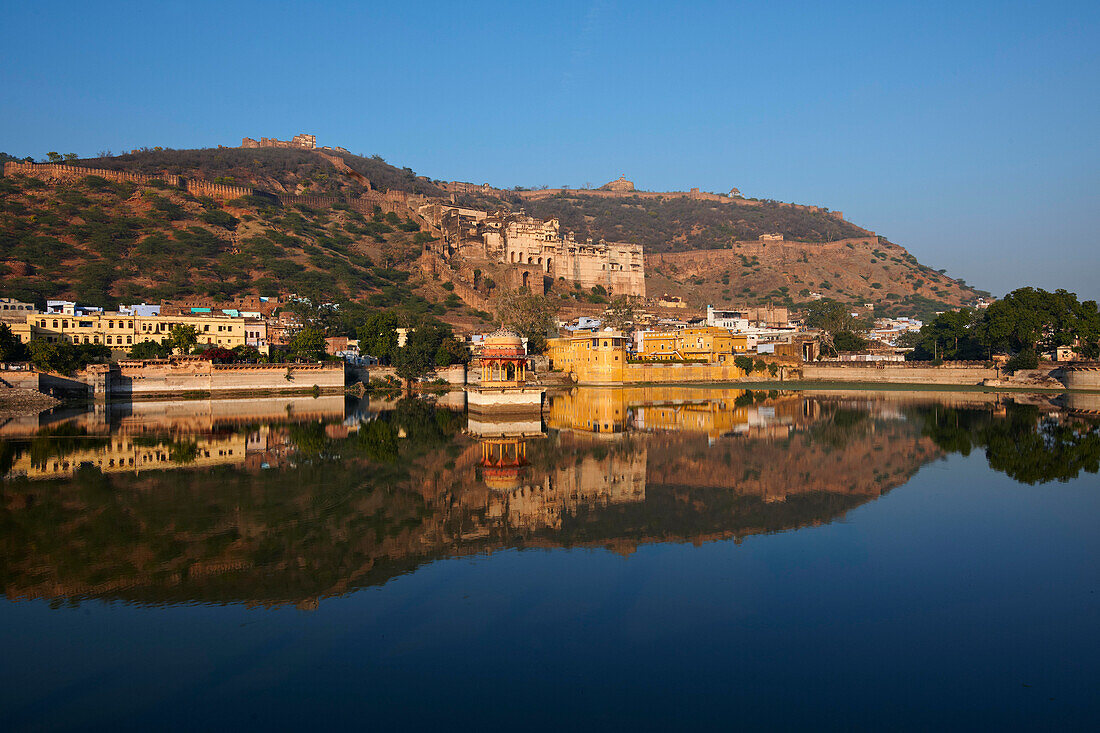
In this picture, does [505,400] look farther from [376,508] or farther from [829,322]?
[829,322]

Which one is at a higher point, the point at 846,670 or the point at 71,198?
the point at 71,198

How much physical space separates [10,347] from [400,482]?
2719cm

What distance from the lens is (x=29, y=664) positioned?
7188 mm

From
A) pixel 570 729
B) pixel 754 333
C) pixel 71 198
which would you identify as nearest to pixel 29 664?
pixel 570 729

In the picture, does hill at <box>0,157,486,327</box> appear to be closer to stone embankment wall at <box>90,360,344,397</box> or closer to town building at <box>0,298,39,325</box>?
town building at <box>0,298,39,325</box>

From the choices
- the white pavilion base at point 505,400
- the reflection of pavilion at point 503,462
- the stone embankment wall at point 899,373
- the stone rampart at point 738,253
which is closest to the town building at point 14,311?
the white pavilion base at point 505,400

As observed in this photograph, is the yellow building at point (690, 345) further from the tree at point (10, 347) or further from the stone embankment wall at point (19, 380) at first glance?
the tree at point (10, 347)

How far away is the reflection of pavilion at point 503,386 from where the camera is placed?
1117 inches

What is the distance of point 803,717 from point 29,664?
7.08m

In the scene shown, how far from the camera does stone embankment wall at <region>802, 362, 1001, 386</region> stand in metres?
46.2

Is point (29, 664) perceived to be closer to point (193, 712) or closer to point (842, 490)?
point (193, 712)

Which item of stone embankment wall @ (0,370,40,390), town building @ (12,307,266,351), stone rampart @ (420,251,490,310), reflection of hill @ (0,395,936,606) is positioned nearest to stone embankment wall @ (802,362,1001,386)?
stone rampart @ (420,251,490,310)

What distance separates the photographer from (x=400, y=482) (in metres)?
16.0

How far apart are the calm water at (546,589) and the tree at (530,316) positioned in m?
32.6
